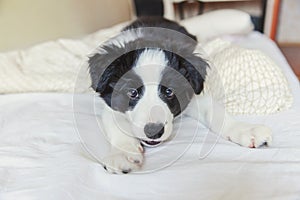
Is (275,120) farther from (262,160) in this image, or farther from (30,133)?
(30,133)

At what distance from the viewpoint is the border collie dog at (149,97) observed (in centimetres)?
106

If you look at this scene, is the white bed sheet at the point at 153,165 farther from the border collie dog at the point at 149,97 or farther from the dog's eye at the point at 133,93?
the dog's eye at the point at 133,93

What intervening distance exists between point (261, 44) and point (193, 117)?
807 mm

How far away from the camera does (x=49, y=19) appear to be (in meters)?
2.23

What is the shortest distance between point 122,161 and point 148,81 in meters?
0.23

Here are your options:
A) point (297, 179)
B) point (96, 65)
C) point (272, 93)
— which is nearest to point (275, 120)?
point (272, 93)

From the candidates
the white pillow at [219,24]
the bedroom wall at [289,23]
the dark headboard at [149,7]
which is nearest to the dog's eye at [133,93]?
the white pillow at [219,24]

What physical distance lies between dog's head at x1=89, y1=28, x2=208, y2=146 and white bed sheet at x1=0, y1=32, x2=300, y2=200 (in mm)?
108

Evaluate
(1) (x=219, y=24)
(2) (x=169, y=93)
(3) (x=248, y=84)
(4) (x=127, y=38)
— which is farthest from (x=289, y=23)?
(2) (x=169, y=93)

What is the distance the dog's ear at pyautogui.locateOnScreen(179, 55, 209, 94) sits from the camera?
1180 millimetres

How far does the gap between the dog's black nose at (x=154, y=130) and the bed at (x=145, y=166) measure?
0.09 m

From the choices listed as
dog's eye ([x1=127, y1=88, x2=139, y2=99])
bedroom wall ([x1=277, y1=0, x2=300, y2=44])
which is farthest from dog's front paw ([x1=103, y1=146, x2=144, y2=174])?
bedroom wall ([x1=277, y1=0, x2=300, y2=44])

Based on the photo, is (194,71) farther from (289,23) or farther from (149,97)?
(289,23)

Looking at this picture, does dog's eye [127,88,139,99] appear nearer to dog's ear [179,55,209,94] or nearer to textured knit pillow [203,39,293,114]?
dog's ear [179,55,209,94]
